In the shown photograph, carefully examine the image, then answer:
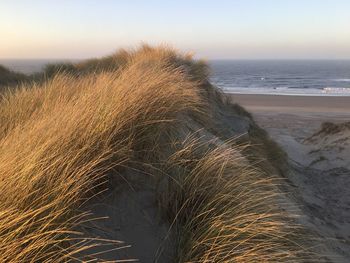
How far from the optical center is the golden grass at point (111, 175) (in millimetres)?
2494

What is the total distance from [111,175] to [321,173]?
7.74m

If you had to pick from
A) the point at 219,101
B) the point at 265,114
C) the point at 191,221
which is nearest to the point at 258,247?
the point at 191,221

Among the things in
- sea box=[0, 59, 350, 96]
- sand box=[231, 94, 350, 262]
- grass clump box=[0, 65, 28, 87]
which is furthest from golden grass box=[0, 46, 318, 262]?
grass clump box=[0, 65, 28, 87]

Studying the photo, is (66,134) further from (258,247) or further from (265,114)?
(265,114)

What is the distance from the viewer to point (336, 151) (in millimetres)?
12078

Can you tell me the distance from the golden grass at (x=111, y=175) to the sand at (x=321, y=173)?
1067 mm

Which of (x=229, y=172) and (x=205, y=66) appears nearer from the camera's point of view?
(x=229, y=172)

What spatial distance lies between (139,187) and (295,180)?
18.6 feet

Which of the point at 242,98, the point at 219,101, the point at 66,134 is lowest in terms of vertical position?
the point at 242,98

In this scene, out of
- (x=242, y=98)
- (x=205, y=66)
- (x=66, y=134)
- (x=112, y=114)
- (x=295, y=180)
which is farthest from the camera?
(x=242, y=98)

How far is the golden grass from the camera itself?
98.2 inches

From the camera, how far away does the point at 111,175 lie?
3.49 metres

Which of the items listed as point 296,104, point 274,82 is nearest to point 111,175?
point 296,104

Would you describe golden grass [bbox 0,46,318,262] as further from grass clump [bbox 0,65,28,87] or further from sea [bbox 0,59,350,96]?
grass clump [bbox 0,65,28,87]
